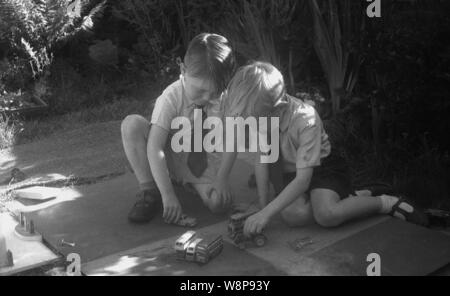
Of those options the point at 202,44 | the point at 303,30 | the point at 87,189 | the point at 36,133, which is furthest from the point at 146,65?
the point at 202,44

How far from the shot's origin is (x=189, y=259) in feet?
8.58

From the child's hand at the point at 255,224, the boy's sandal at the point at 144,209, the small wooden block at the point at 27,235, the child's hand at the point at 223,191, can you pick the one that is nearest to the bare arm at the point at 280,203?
the child's hand at the point at 255,224

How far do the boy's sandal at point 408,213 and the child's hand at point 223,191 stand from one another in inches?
33.3

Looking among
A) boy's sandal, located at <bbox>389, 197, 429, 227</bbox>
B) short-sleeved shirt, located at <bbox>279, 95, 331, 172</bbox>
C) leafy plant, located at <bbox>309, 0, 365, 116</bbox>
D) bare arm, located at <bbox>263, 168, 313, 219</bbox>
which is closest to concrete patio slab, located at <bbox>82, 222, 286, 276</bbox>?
bare arm, located at <bbox>263, 168, 313, 219</bbox>

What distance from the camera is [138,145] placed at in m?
3.24

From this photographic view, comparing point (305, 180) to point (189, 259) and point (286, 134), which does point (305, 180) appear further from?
point (189, 259)

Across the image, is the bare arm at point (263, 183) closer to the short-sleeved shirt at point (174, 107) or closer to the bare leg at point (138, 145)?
the short-sleeved shirt at point (174, 107)

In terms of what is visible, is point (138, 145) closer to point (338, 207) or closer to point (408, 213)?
point (338, 207)

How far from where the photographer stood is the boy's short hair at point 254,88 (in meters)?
2.76

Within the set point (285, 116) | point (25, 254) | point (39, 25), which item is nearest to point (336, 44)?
point (285, 116)

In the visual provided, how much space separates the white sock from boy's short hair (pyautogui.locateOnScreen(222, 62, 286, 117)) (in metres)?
0.76

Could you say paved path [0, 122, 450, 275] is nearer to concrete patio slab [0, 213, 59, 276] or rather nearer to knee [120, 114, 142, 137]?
concrete patio slab [0, 213, 59, 276]

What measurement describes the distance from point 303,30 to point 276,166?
1.94 meters

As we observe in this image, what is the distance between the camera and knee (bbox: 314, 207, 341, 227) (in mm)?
2898
